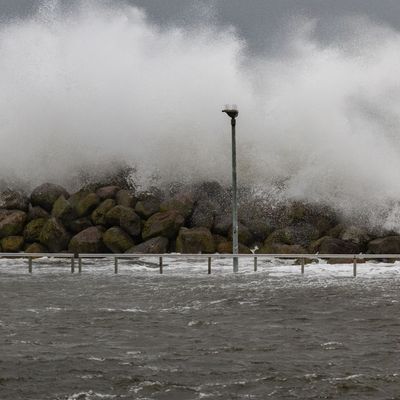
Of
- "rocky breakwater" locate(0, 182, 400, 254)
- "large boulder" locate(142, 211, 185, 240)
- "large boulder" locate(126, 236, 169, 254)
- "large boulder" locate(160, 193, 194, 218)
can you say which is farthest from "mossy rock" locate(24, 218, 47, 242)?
"large boulder" locate(160, 193, 194, 218)

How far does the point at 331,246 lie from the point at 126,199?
35.7 ft

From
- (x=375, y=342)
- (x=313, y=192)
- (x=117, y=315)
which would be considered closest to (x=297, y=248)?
(x=313, y=192)

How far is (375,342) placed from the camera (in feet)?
36.8

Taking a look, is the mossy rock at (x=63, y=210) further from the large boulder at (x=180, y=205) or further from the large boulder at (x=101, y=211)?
the large boulder at (x=180, y=205)

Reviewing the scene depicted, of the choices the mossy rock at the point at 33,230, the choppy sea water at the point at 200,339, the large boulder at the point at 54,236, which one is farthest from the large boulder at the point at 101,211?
the choppy sea water at the point at 200,339

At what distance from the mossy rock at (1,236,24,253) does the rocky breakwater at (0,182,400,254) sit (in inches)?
1.8

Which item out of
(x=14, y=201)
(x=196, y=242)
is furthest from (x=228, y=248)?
(x=14, y=201)

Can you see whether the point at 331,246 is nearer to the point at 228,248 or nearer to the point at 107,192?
the point at 228,248

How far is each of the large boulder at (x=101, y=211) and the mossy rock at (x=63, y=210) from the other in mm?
1212

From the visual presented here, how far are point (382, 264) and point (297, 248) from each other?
3.96 m

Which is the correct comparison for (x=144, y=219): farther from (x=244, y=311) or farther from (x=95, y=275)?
(x=244, y=311)

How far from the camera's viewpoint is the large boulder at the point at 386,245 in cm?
2838

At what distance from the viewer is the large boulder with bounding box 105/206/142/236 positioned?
32.2 metres

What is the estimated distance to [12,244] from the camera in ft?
110
